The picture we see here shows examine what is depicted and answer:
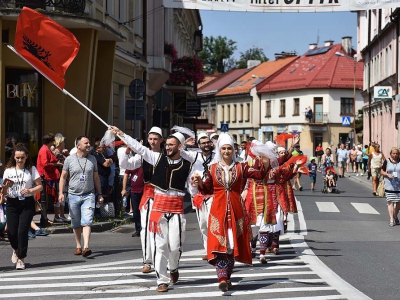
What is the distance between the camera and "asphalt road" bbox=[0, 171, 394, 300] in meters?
9.28

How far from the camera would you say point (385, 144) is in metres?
50.3

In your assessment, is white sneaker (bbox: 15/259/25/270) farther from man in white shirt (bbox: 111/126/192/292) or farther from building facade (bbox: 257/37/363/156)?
building facade (bbox: 257/37/363/156)

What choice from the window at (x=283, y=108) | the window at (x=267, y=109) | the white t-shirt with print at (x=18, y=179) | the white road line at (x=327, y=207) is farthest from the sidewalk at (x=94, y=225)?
the window at (x=267, y=109)

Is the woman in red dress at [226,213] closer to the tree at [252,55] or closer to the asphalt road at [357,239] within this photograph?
the asphalt road at [357,239]

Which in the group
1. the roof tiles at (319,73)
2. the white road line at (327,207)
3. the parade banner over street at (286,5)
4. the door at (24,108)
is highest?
the roof tiles at (319,73)

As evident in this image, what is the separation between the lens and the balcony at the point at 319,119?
75.3 metres

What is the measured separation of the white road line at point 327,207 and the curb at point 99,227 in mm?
6934

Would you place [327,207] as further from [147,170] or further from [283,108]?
[283,108]

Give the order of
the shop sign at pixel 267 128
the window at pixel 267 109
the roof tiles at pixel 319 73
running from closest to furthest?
the roof tiles at pixel 319 73
the shop sign at pixel 267 128
the window at pixel 267 109

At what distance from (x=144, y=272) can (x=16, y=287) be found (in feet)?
5.90

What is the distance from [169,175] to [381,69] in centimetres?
4478

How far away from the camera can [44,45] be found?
37.6 ft

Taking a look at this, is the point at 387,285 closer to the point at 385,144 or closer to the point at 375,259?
the point at 375,259

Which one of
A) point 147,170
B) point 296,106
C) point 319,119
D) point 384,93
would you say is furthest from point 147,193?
point 296,106
